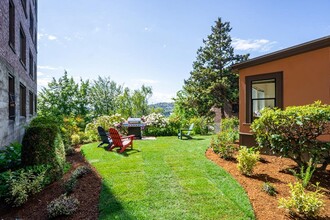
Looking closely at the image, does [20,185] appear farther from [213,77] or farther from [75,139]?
[213,77]

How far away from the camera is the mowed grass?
11.7 feet

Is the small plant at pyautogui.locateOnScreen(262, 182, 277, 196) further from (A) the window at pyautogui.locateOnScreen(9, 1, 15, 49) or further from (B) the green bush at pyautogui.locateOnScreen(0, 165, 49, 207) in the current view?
(A) the window at pyautogui.locateOnScreen(9, 1, 15, 49)

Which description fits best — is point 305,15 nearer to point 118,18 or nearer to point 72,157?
point 118,18

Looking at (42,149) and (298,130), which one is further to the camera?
(298,130)

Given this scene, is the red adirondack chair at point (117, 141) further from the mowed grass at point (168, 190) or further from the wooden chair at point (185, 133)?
the wooden chair at point (185, 133)

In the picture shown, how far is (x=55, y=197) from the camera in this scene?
4125 mm

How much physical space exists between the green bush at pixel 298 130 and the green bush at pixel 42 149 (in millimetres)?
5236

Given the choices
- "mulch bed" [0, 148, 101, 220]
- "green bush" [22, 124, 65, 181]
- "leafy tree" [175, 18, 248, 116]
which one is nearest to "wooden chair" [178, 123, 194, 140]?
"mulch bed" [0, 148, 101, 220]

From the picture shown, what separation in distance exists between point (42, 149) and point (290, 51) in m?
7.98

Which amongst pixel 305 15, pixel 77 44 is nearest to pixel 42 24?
pixel 77 44

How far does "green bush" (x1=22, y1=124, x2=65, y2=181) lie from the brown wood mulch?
15.3 inches

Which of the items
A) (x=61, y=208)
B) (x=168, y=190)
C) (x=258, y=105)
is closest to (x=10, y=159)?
(x=61, y=208)

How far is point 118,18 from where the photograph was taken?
1141cm

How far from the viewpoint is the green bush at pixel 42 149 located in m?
4.53
